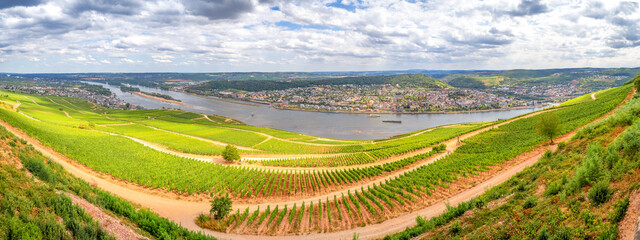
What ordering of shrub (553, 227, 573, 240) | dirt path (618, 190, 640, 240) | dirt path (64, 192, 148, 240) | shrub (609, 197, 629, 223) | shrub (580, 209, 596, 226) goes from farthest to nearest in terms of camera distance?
dirt path (64, 192, 148, 240)
shrub (580, 209, 596, 226)
shrub (553, 227, 573, 240)
shrub (609, 197, 629, 223)
dirt path (618, 190, 640, 240)

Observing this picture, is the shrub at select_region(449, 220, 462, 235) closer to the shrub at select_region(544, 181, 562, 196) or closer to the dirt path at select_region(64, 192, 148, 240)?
the shrub at select_region(544, 181, 562, 196)

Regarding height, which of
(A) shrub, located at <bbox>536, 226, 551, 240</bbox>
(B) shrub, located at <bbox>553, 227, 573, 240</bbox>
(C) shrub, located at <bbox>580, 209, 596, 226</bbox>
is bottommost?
(A) shrub, located at <bbox>536, 226, 551, 240</bbox>

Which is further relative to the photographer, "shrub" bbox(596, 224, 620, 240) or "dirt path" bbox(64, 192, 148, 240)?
"dirt path" bbox(64, 192, 148, 240)

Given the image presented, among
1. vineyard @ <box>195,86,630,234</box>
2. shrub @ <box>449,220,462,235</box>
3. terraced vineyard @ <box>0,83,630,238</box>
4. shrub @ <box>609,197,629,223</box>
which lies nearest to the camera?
shrub @ <box>609,197,629,223</box>

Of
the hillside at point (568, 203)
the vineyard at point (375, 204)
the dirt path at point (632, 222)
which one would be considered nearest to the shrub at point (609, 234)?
the hillside at point (568, 203)

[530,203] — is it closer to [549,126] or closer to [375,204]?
[375,204]

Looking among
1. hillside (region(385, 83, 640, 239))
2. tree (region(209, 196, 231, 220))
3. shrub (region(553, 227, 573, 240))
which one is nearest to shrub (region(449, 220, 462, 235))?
hillside (region(385, 83, 640, 239))
